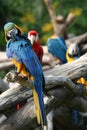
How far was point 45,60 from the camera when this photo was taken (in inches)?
310

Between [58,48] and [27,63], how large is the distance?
123 inches

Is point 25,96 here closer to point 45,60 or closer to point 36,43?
point 36,43

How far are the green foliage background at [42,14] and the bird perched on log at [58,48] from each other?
3.54 metres

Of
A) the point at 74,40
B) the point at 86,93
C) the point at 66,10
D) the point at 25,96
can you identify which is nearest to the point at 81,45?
the point at 74,40

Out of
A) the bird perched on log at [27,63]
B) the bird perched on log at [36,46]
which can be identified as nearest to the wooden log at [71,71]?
the bird perched on log at [27,63]

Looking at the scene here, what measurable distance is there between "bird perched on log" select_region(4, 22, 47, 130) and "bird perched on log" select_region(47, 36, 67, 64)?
113 inches

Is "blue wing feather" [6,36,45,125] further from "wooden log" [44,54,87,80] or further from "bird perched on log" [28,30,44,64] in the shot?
"bird perched on log" [28,30,44,64]

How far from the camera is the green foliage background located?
1224cm

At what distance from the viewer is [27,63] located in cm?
473

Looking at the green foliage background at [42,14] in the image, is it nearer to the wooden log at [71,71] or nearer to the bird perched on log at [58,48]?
the bird perched on log at [58,48]

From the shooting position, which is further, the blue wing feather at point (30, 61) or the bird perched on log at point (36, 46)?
the bird perched on log at point (36, 46)

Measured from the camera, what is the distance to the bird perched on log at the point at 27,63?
473cm

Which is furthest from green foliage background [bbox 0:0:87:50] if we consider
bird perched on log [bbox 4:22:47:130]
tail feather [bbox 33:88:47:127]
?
tail feather [bbox 33:88:47:127]

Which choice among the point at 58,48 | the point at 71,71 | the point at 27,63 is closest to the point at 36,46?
the point at 71,71
